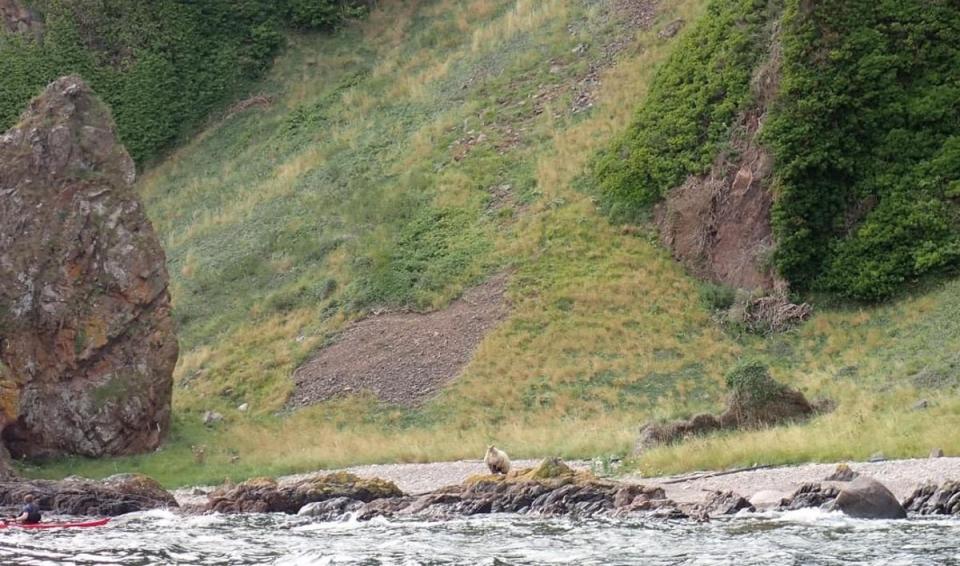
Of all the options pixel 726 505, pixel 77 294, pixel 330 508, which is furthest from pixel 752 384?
pixel 77 294

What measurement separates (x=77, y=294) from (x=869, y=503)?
81.9 ft

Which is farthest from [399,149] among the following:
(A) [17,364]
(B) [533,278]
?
(A) [17,364]

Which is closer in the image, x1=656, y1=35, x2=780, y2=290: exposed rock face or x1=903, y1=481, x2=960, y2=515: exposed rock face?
x1=903, y1=481, x2=960, y2=515: exposed rock face

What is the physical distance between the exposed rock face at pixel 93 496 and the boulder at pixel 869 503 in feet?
47.3

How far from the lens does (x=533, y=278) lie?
4403cm

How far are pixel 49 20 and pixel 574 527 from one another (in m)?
61.8

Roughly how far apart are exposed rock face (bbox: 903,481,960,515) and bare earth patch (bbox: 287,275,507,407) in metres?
20.8

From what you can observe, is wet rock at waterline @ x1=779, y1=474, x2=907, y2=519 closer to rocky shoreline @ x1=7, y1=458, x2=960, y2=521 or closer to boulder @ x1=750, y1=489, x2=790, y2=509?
rocky shoreline @ x1=7, y1=458, x2=960, y2=521

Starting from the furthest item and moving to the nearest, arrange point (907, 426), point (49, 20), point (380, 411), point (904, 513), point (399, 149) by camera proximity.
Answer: point (49, 20) → point (399, 149) → point (380, 411) → point (907, 426) → point (904, 513)

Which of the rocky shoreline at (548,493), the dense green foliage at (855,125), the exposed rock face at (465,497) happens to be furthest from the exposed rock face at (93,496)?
the dense green foliage at (855,125)

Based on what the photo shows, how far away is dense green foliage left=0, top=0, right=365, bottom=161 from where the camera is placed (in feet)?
236

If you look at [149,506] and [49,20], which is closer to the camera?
[149,506]

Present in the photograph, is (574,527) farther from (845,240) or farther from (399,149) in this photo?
(399,149)

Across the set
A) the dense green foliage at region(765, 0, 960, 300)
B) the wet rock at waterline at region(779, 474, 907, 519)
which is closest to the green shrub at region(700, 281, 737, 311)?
the dense green foliage at region(765, 0, 960, 300)
